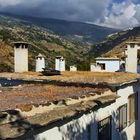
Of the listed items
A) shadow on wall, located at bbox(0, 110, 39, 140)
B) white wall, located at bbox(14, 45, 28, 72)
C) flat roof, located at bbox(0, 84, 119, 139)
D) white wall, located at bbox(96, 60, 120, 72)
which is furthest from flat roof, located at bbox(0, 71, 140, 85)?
white wall, located at bbox(96, 60, 120, 72)

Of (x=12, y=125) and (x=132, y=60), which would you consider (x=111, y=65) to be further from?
(x=12, y=125)

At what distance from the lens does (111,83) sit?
14258 millimetres

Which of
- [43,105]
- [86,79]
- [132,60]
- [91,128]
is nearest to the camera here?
[43,105]

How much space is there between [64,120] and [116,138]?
493 cm

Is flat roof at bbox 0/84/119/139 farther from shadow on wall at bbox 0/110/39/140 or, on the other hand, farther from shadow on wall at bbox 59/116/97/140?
shadow on wall at bbox 59/116/97/140

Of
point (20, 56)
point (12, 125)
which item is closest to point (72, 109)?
point (12, 125)

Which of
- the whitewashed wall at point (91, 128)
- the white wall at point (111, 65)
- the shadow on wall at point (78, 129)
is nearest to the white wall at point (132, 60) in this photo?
the whitewashed wall at point (91, 128)

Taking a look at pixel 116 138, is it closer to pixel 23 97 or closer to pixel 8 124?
pixel 23 97

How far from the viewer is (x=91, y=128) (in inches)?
483

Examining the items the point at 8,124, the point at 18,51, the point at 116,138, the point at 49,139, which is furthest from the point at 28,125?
the point at 18,51

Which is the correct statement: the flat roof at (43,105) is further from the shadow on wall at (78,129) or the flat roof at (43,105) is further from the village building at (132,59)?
→ the village building at (132,59)

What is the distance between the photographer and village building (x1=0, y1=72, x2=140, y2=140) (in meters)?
8.88

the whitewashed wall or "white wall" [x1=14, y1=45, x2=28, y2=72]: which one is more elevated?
"white wall" [x1=14, y1=45, x2=28, y2=72]

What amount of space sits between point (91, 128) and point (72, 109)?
1.91 metres
